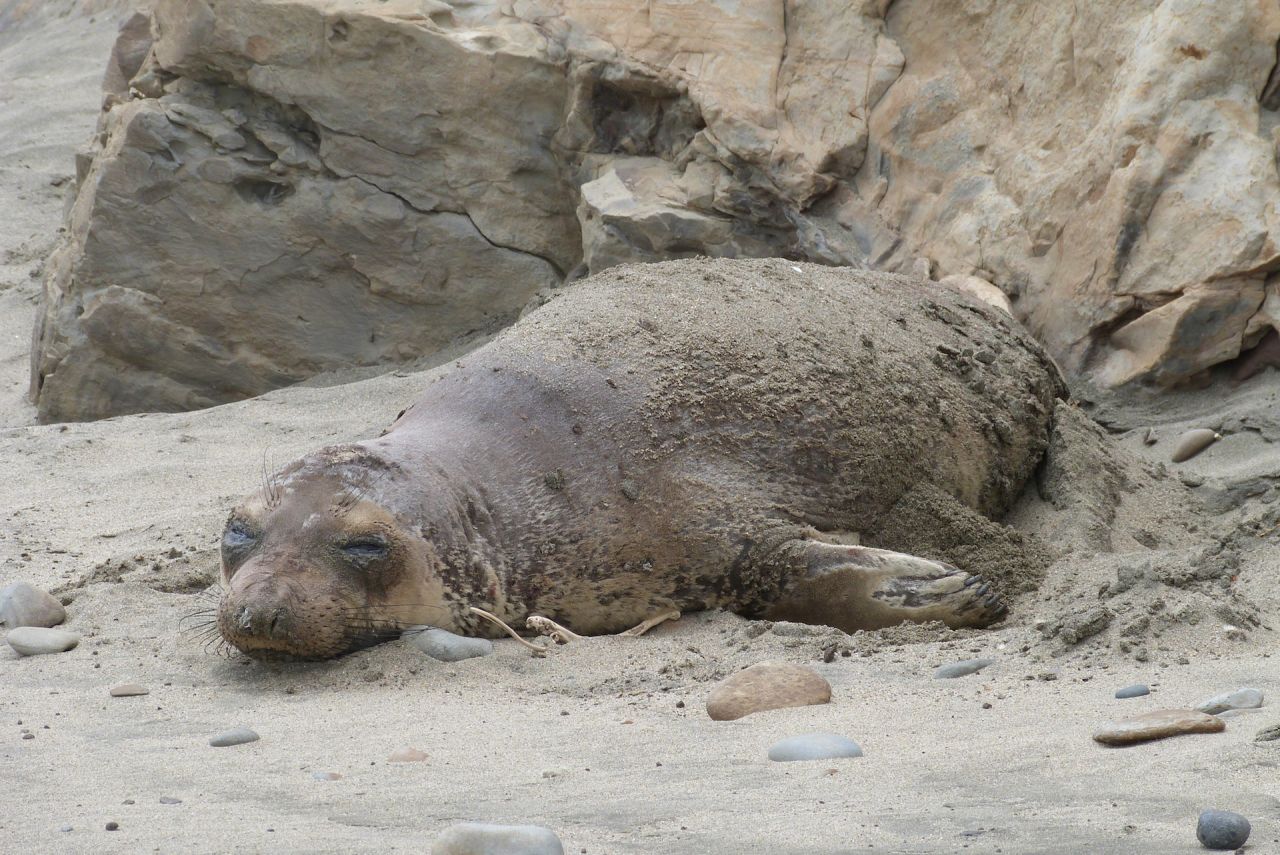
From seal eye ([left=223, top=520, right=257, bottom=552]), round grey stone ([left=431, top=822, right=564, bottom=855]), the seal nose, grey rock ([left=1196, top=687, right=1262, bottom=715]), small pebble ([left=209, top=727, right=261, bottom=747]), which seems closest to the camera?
round grey stone ([left=431, top=822, right=564, bottom=855])

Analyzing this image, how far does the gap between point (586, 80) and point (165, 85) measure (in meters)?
2.08

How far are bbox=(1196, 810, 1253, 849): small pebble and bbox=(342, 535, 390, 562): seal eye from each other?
2.33 m

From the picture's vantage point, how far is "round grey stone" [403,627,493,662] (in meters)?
3.77

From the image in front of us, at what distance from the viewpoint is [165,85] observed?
25.0ft

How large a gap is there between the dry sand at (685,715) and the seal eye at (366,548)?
226 millimetres

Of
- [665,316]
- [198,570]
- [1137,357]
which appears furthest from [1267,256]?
[198,570]

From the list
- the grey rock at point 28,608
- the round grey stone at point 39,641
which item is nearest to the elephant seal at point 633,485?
the round grey stone at point 39,641

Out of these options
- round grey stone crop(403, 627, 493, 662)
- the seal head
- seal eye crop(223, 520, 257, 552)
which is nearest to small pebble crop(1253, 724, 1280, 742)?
round grey stone crop(403, 627, 493, 662)

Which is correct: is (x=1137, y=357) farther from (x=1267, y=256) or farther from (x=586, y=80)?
(x=586, y=80)

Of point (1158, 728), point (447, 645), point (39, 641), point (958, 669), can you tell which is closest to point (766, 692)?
point (958, 669)

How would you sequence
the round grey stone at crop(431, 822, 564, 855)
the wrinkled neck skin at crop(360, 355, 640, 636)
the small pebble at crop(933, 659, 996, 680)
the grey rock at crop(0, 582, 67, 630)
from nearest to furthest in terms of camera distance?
1. the round grey stone at crop(431, 822, 564, 855)
2. the small pebble at crop(933, 659, 996, 680)
3. the wrinkled neck skin at crop(360, 355, 640, 636)
4. the grey rock at crop(0, 582, 67, 630)

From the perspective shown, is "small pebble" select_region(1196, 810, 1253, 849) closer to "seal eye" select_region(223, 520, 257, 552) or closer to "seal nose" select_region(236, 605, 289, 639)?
"seal nose" select_region(236, 605, 289, 639)

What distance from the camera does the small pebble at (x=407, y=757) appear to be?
281 centimetres

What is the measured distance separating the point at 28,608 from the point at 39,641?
261mm
